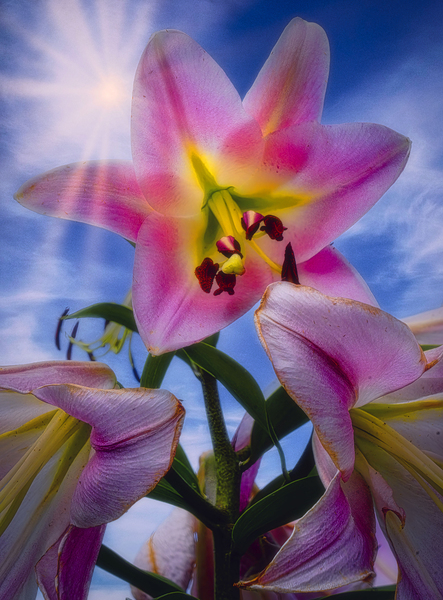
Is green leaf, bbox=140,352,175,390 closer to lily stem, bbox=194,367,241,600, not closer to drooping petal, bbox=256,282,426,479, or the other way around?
lily stem, bbox=194,367,241,600

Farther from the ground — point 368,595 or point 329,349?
point 329,349

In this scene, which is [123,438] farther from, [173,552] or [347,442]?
[173,552]

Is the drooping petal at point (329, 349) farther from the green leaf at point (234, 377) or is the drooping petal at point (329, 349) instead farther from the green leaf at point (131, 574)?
the green leaf at point (131, 574)

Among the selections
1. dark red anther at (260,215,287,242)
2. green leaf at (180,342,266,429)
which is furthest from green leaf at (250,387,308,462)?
dark red anther at (260,215,287,242)

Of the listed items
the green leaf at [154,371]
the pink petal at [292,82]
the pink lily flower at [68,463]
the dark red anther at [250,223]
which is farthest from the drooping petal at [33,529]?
the pink petal at [292,82]

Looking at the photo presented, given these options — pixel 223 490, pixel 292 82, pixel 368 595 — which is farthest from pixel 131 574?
pixel 292 82

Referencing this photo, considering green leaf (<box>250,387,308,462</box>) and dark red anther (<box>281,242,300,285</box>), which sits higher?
dark red anther (<box>281,242,300,285</box>)
